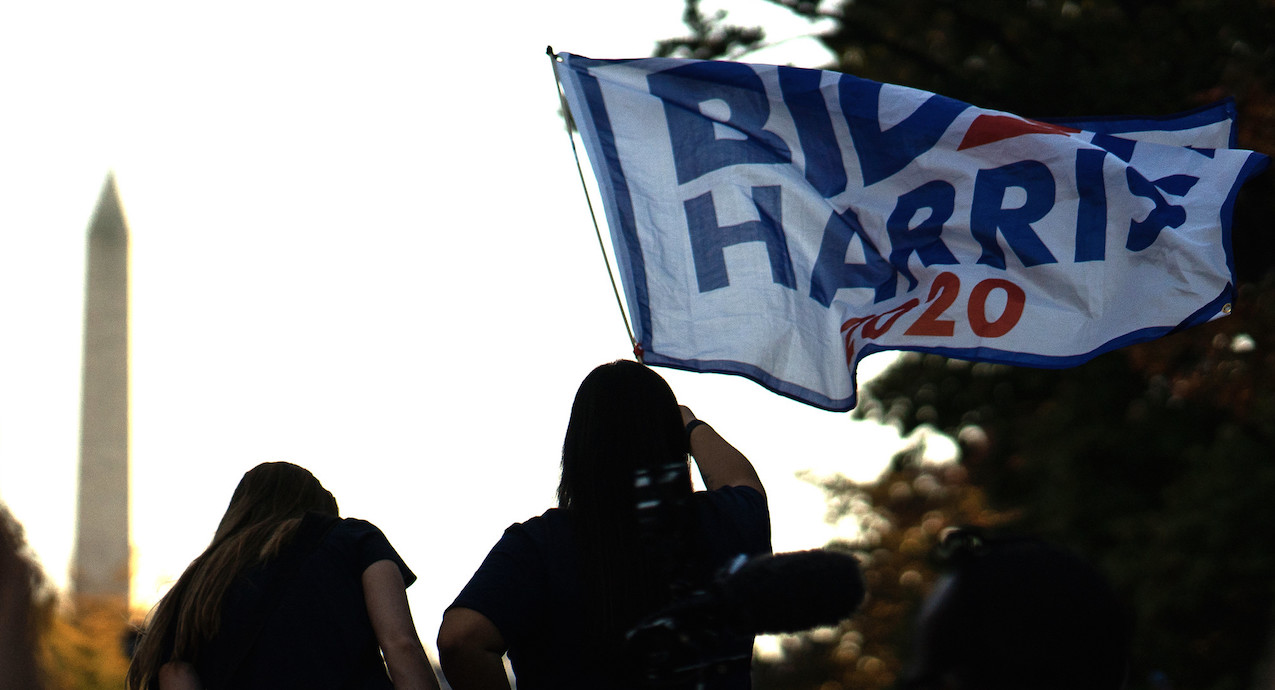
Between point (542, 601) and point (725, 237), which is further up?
point (725, 237)

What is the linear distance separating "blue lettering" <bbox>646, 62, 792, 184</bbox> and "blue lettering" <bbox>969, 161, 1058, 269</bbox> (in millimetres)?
809

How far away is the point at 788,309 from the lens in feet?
16.9

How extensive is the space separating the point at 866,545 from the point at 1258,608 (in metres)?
12.4

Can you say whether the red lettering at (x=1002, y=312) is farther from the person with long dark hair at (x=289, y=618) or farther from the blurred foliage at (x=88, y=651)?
the blurred foliage at (x=88, y=651)

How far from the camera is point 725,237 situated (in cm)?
524

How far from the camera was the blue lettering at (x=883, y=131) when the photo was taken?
5.51 m

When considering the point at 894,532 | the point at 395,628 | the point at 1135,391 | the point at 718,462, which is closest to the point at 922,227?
the point at 718,462

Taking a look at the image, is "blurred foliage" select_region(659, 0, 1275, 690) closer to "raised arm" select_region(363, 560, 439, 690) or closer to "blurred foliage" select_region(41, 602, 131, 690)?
"raised arm" select_region(363, 560, 439, 690)

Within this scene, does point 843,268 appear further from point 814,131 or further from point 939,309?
point 814,131

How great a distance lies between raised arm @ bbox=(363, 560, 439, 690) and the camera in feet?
12.1

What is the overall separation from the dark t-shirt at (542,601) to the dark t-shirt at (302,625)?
861 millimetres

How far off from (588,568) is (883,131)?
3.08m

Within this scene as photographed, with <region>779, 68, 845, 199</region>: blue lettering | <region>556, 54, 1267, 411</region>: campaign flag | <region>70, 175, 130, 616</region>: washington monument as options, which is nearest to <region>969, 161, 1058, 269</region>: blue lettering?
<region>556, 54, 1267, 411</region>: campaign flag

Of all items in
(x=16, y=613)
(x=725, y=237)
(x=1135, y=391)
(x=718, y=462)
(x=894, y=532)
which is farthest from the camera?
(x=894, y=532)
